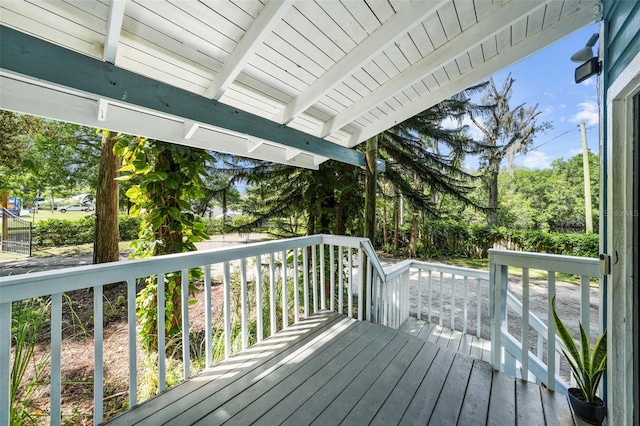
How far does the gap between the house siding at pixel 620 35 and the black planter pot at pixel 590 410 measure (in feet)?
6.25

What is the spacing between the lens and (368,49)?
1.89 meters

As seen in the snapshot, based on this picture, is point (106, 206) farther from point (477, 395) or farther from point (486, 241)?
point (486, 241)

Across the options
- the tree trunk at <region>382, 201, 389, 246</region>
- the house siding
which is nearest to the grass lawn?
the tree trunk at <region>382, 201, 389, 246</region>

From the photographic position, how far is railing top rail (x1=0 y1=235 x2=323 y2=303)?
4.17 ft

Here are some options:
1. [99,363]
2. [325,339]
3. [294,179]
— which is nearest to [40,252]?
[294,179]

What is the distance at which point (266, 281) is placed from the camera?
17.0 feet

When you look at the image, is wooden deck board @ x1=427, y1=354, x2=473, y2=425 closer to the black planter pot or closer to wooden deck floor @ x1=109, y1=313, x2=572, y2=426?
wooden deck floor @ x1=109, y1=313, x2=572, y2=426

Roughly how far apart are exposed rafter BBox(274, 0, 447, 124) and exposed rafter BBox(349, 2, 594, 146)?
1.08m

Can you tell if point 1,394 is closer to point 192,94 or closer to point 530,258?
point 192,94

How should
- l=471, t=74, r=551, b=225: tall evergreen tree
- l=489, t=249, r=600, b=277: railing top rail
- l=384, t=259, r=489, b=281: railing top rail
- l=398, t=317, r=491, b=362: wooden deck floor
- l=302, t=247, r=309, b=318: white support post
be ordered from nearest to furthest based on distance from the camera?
l=489, t=249, r=600, b=277: railing top rail, l=302, t=247, r=309, b=318: white support post, l=398, t=317, r=491, b=362: wooden deck floor, l=384, t=259, r=489, b=281: railing top rail, l=471, t=74, r=551, b=225: tall evergreen tree

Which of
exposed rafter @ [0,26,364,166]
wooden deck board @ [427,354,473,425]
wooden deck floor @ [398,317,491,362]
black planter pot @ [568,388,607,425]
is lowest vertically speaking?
wooden deck floor @ [398,317,491,362]

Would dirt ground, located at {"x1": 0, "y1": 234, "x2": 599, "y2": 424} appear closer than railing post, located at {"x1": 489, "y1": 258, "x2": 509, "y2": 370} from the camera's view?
No

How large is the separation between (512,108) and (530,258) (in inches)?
751

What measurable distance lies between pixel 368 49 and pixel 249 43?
2.82 ft
